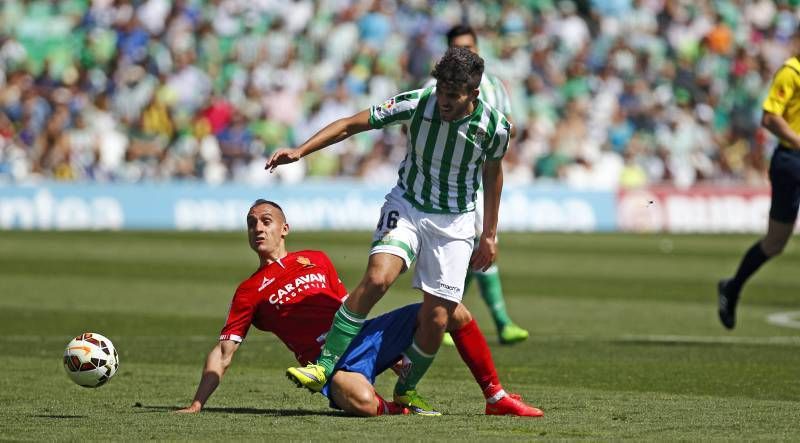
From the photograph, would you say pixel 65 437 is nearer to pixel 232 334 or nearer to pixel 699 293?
pixel 232 334

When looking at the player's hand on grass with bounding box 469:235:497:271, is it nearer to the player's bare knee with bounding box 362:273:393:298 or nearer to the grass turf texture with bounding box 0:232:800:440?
the player's bare knee with bounding box 362:273:393:298

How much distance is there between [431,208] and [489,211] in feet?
0.98

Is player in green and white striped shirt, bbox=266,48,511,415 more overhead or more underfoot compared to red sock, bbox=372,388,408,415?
more overhead

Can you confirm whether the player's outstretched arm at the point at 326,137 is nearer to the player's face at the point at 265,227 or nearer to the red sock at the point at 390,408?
the player's face at the point at 265,227

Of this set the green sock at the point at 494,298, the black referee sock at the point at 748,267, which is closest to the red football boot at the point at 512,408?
the green sock at the point at 494,298

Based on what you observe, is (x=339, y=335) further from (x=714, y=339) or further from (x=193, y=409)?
(x=714, y=339)

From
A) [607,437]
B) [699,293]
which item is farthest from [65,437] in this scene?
[699,293]

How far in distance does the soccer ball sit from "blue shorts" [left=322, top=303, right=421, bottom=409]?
1.19m

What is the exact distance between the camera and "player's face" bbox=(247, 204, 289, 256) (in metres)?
7.45

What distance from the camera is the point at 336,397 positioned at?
712cm

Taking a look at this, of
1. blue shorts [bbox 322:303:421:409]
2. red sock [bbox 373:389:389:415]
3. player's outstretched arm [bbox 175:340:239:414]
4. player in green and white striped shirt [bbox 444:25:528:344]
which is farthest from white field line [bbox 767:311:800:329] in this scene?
player's outstretched arm [bbox 175:340:239:414]

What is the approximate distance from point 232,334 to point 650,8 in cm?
2448

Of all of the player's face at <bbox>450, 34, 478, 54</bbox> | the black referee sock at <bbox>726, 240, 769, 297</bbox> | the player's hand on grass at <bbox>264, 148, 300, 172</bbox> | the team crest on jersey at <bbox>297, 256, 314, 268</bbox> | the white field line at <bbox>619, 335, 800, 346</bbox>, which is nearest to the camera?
the player's hand on grass at <bbox>264, 148, 300, 172</bbox>

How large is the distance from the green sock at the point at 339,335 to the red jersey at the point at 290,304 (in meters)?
0.37
